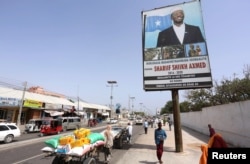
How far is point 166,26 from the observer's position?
15.4 m

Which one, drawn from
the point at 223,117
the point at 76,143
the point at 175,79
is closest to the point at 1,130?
the point at 76,143

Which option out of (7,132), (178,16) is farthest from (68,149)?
(7,132)

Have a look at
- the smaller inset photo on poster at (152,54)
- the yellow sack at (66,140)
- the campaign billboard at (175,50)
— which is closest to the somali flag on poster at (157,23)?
the campaign billboard at (175,50)

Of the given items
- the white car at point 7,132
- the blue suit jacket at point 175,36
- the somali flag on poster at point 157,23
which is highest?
the somali flag on poster at point 157,23

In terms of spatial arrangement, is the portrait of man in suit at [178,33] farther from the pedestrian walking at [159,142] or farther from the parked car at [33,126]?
the parked car at [33,126]

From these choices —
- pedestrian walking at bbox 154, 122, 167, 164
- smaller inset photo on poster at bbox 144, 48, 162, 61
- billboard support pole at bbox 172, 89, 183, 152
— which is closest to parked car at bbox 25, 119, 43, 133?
smaller inset photo on poster at bbox 144, 48, 162, 61

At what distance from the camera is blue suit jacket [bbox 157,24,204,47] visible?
14453mm

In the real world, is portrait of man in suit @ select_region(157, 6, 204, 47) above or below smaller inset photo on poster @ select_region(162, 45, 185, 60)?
above

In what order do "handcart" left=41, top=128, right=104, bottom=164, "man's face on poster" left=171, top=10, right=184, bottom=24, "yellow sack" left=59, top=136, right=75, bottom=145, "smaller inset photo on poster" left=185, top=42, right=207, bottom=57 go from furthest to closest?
"man's face on poster" left=171, top=10, right=184, bottom=24
"smaller inset photo on poster" left=185, top=42, right=207, bottom=57
"yellow sack" left=59, top=136, right=75, bottom=145
"handcart" left=41, top=128, right=104, bottom=164

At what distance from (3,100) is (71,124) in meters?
10.3

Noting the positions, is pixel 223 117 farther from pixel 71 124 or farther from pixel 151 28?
pixel 71 124

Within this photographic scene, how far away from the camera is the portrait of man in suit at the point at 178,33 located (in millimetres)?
14531

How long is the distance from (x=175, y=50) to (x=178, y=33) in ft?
4.52

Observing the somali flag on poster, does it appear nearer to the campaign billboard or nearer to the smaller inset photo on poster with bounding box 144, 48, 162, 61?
the campaign billboard
